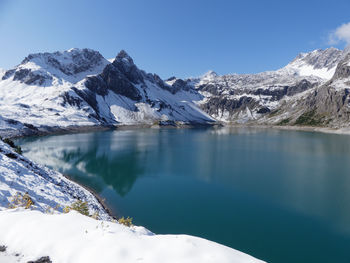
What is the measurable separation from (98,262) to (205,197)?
96.9 ft

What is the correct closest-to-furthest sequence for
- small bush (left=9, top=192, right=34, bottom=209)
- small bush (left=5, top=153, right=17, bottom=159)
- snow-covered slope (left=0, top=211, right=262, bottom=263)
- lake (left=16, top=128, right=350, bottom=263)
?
snow-covered slope (left=0, top=211, right=262, bottom=263) → small bush (left=9, top=192, right=34, bottom=209) → lake (left=16, top=128, right=350, bottom=263) → small bush (left=5, top=153, right=17, bottom=159)

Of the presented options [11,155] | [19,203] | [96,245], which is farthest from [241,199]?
[11,155]

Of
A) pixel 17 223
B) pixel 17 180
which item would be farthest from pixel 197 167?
pixel 17 223

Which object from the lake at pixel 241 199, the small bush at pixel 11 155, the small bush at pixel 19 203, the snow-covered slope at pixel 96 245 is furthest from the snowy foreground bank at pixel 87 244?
the small bush at pixel 11 155

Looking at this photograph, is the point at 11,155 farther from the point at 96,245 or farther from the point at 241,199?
the point at 241,199

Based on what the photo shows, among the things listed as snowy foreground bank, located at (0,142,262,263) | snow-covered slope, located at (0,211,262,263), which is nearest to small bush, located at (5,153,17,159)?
snowy foreground bank, located at (0,142,262,263)

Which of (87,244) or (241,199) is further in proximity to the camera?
(241,199)

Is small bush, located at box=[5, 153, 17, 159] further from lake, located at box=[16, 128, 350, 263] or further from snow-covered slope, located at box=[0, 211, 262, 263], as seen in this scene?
snow-covered slope, located at box=[0, 211, 262, 263]

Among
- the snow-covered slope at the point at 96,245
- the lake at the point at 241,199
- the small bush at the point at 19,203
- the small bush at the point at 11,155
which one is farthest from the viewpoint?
the small bush at the point at 11,155

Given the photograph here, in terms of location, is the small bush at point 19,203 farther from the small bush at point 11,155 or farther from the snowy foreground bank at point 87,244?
the small bush at point 11,155

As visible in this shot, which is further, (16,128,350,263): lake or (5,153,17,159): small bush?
(5,153,17,159): small bush

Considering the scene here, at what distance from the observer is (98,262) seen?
716 centimetres

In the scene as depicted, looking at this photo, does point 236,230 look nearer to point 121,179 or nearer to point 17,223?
point 17,223

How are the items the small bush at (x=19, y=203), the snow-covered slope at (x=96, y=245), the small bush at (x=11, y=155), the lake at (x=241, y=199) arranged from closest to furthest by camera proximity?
the snow-covered slope at (x=96, y=245) < the small bush at (x=19, y=203) < the lake at (x=241, y=199) < the small bush at (x=11, y=155)
